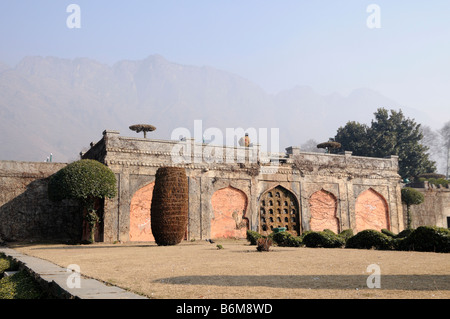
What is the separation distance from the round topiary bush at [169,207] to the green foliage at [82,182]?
163 inches

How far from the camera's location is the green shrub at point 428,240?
12141 millimetres

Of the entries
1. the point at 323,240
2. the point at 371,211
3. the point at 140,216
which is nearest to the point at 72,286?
the point at 323,240

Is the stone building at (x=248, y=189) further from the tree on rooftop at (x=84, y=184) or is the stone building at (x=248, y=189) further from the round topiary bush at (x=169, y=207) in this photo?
the round topiary bush at (x=169, y=207)

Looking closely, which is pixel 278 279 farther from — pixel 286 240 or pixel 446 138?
pixel 446 138

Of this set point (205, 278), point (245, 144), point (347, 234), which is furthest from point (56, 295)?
point (245, 144)

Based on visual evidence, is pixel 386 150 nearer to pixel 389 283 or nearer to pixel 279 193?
pixel 279 193

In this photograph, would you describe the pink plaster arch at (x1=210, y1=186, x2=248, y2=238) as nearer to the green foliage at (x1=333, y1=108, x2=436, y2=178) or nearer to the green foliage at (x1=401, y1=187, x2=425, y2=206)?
the green foliage at (x1=401, y1=187, x2=425, y2=206)

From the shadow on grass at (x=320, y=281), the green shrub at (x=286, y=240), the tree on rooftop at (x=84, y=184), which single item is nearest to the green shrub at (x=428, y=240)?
the green shrub at (x=286, y=240)

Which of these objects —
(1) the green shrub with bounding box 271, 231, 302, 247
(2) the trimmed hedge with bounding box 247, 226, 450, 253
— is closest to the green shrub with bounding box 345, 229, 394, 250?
(2) the trimmed hedge with bounding box 247, 226, 450, 253

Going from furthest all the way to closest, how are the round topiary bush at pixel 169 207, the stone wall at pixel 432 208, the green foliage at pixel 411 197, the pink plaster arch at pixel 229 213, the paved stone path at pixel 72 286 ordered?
the stone wall at pixel 432 208, the green foliage at pixel 411 197, the pink plaster arch at pixel 229 213, the round topiary bush at pixel 169 207, the paved stone path at pixel 72 286

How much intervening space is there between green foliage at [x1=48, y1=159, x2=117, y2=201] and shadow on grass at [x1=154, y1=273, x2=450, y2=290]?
45.9 ft

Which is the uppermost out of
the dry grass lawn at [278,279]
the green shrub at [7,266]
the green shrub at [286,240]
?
the dry grass lawn at [278,279]

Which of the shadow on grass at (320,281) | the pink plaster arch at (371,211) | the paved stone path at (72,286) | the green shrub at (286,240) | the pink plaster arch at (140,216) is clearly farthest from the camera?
the pink plaster arch at (371,211)

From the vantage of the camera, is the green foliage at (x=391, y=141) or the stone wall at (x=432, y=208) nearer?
the stone wall at (x=432, y=208)
